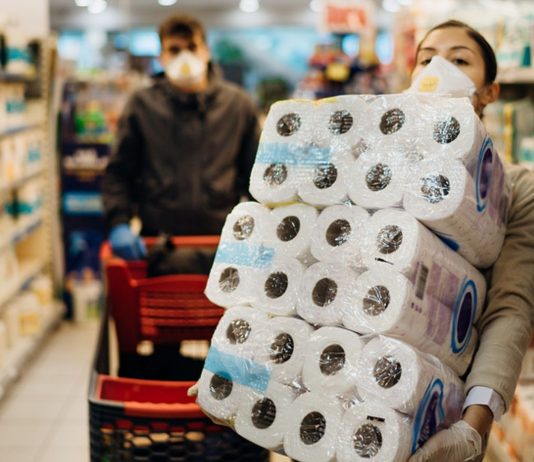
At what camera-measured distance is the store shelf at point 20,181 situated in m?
4.77

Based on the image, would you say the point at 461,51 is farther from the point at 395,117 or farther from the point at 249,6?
the point at 249,6

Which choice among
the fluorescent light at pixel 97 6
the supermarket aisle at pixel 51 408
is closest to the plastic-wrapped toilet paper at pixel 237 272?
the supermarket aisle at pixel 51 408

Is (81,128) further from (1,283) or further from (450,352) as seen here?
(450,352)

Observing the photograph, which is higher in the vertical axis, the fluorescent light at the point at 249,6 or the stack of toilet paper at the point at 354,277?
the fluorescent light at the point at 249,6

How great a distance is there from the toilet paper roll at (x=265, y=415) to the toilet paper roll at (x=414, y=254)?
1.01 ft

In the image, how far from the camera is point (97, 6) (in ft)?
65.7

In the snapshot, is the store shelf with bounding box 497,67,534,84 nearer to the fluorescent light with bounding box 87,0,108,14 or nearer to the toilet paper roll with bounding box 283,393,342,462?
the toilet paper roll with bounding box 283,393,342,462

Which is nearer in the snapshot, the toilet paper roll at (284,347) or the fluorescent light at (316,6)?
the toilet paper roll at (284,347)

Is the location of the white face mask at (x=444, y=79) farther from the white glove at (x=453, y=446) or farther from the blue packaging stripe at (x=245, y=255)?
the white glove at (x=453, y=446)

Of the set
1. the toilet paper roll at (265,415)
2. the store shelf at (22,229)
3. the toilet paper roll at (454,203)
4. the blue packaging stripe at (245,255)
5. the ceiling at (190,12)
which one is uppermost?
the ceiling at (190,12)

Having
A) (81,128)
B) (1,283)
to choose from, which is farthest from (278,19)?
(1,283)

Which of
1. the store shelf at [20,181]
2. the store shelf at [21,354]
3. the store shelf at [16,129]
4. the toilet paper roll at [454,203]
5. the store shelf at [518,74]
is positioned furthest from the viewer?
the store shelf at [16,129]

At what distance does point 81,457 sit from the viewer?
3.79 meters

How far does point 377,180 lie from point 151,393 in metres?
0.96
